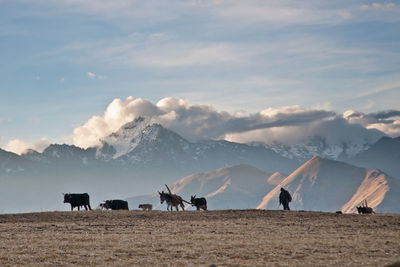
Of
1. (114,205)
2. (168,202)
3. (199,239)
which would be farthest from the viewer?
(114,205)

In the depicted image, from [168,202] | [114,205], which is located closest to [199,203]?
[168,202]

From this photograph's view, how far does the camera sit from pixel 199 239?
37000mm

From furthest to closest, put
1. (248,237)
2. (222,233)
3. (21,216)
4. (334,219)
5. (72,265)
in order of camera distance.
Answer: (21,216) → (334,219) → (222,233) → (248,237) → (72,265)

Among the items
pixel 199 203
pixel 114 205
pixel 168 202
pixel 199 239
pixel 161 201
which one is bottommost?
pixel 199 239

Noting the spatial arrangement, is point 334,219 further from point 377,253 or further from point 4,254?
point 4,254

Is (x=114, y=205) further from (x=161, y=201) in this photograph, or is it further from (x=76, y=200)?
(x=161, y=201)

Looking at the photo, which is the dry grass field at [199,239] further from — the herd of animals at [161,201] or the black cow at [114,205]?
the black cow at [114,205]

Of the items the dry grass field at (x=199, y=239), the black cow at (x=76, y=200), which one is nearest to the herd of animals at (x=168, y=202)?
the black cow at (x=76, y=200)

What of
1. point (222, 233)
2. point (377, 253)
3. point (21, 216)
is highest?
point (21, 216)

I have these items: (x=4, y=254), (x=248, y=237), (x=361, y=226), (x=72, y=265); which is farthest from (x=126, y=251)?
(x=361, y=226)

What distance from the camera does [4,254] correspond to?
32.1 m

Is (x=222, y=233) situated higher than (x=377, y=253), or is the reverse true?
(x=222, y=233)

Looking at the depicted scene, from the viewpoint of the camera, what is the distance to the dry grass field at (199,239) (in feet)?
98.0

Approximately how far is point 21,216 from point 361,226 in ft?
94.5
